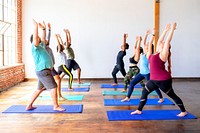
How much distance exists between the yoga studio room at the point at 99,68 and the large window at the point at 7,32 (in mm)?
28

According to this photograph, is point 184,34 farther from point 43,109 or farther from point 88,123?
point 88,123

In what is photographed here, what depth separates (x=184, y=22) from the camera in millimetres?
8820

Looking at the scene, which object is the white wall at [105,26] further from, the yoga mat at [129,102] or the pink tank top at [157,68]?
the pink tank top at [157,68]

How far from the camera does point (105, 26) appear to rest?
8727mm

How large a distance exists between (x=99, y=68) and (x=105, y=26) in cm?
146

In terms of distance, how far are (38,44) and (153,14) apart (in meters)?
5.70

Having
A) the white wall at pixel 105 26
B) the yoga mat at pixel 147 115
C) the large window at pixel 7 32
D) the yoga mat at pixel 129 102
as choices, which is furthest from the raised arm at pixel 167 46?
the white wall at pixel 105 26

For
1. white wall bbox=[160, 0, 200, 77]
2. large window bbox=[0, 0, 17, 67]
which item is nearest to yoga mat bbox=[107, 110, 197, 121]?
large window bbox=[0, 0, 17, 67]

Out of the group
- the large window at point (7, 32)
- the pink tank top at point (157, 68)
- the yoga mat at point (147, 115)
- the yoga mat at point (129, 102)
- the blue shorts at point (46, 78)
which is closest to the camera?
the pink tank top at point (157, 68)

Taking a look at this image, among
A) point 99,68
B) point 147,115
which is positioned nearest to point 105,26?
point 99,68

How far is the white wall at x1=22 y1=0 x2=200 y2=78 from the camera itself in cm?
860

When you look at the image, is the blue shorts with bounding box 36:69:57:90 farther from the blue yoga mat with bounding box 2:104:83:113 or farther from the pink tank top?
the pink tank top

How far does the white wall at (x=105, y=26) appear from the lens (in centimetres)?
860

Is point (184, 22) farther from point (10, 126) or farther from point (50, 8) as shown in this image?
point (10, 126)
